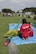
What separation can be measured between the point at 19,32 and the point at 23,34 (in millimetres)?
391

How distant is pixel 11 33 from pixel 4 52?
2.66m

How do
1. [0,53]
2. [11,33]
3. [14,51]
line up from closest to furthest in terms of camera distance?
[14,51] < [0,53] < [11,33]

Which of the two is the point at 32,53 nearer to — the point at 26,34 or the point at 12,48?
the point at 26,34

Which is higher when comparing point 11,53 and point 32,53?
point 11,53

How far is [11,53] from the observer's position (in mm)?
1376

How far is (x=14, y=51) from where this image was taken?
1370mm

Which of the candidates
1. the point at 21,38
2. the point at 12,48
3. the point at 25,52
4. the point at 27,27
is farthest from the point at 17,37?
the point at 12,48

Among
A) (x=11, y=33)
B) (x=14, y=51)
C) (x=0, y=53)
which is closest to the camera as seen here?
(x=14, y=51)

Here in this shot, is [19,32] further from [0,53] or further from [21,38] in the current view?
[0,53]

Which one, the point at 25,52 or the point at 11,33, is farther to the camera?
the point at 11,33

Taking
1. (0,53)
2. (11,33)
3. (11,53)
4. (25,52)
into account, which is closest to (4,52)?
(0,53)

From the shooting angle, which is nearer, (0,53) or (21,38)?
(0,53)

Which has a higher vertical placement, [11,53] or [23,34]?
[11,53]

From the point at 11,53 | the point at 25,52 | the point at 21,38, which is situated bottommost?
the point at 21,38
